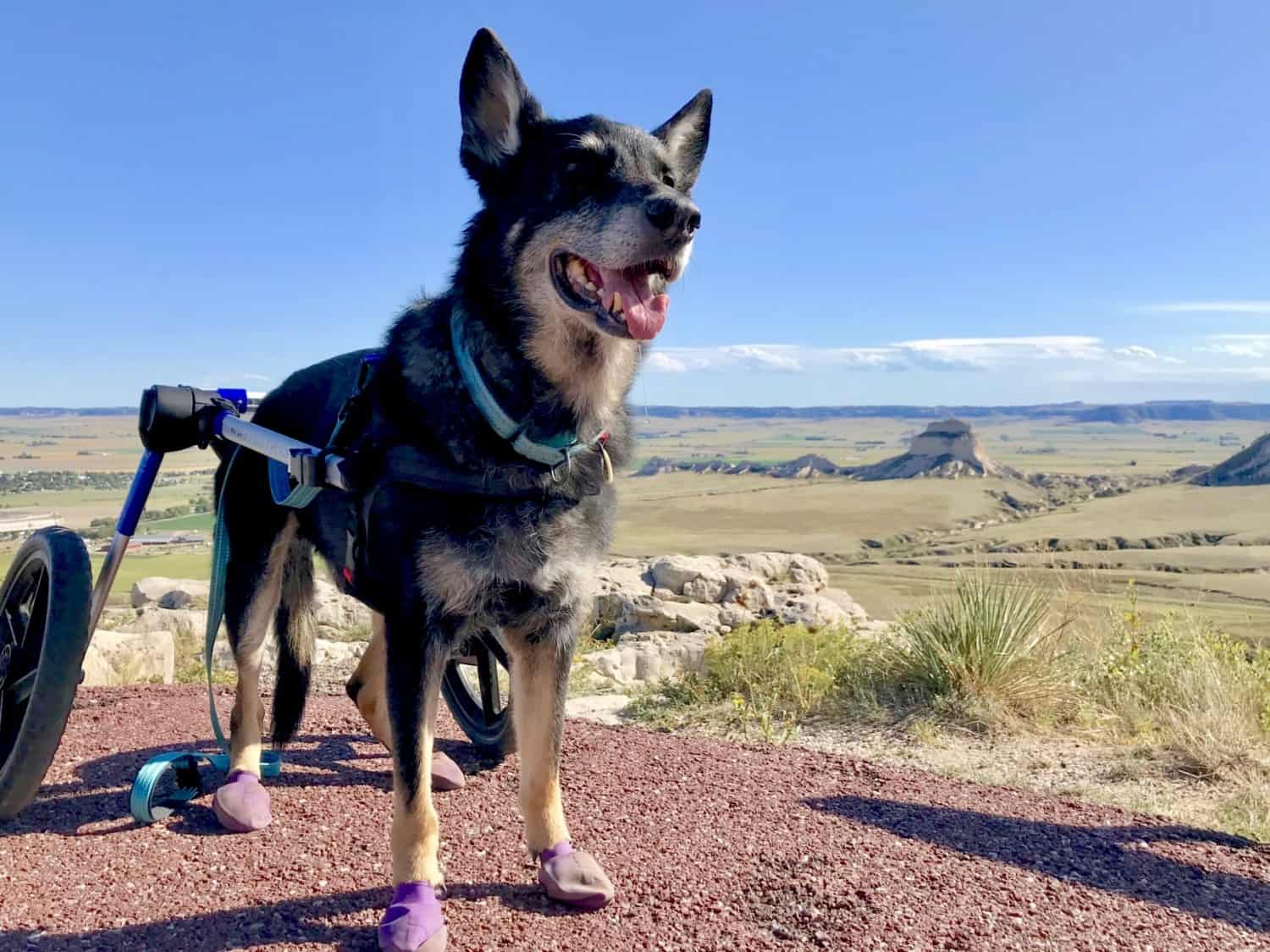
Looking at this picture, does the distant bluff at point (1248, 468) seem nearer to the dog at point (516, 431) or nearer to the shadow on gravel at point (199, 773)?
the shadow on gravel at point (199, 773)

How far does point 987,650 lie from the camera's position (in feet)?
23.5

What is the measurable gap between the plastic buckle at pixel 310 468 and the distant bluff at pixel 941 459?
7311 centimetres

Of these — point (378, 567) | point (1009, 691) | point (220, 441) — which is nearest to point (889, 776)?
point (1009, 691)

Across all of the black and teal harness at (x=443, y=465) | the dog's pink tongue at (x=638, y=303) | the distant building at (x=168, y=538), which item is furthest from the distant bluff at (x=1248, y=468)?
the black and teal harness at (x=443, y=465)

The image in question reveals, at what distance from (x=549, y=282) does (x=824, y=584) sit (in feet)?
39.9

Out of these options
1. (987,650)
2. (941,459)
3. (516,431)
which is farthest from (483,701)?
(941,459)

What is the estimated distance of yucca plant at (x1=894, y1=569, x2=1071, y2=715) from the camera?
7.01 m

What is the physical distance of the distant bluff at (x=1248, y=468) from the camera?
42.8 meters

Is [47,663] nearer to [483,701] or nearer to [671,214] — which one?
[483,701]

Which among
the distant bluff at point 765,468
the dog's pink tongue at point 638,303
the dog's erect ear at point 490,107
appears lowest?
the distant bluff at point 765,468

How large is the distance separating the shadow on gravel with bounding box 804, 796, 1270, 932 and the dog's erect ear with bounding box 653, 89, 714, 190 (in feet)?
10.1

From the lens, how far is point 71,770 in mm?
5043

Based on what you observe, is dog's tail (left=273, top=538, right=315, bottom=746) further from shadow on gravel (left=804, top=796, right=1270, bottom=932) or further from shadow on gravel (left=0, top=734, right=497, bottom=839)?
shadow on gravel (left=804, top=796, right=1270, bottom=932)

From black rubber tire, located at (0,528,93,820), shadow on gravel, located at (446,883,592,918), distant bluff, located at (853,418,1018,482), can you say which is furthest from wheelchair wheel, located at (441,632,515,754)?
distant bluff, located at (853,418,1018,482)
